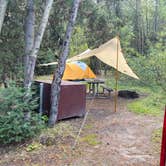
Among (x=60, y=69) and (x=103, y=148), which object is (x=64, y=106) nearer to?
(x=60, y=69)

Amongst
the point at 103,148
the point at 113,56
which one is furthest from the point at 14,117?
the point at 113,56

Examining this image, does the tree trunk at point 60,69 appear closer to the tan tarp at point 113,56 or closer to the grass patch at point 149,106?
the tan tarp at point 113,56

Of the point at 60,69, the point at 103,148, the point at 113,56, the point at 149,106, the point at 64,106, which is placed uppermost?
the point at 113,56

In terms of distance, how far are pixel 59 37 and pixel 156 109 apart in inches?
164

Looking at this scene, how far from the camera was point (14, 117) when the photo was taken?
5.43 m

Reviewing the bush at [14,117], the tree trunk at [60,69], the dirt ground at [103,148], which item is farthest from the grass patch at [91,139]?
the bush at [14,117]

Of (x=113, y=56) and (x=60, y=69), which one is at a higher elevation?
(x=113, y=56)

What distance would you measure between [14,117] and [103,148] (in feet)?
5.82

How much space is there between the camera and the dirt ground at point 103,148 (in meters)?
4.96

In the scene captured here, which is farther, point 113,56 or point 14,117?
point 113,56

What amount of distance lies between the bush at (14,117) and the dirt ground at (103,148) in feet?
1.05

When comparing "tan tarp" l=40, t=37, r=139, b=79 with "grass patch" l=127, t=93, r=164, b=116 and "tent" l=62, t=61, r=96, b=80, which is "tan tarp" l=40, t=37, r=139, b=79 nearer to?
"grass patch" l=127, t=93, r=164, b=116

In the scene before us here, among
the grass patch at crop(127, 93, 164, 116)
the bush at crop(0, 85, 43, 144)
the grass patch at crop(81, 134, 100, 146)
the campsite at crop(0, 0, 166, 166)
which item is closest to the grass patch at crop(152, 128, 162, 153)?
the campsite at crop(0, 0, 166, 166)

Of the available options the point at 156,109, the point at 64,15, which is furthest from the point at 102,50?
the point at 156,109
